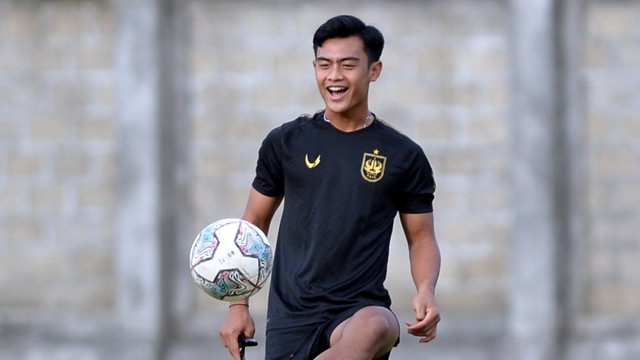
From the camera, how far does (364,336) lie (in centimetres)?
715

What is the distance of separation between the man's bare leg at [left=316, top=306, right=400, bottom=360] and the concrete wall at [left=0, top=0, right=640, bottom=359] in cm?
451

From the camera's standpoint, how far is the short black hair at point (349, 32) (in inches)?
293

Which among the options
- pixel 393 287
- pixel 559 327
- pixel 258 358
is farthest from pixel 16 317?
→ pixel 559 327

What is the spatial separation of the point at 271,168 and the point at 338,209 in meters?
0.45

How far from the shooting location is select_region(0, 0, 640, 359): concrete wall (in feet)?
38.6

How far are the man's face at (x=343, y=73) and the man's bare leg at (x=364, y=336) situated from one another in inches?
37.6

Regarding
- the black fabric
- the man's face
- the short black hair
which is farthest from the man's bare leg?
the short black hair

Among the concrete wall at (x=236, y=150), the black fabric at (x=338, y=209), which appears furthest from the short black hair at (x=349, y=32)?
the concrete wall at (x=236, y=150)

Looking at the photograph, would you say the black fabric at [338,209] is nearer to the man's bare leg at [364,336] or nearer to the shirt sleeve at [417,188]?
the shirt sleeve at [417,188]

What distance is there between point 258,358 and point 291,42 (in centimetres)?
235

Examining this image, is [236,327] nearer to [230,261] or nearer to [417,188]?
[230,261]

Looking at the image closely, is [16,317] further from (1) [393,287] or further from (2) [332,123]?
(2) [332,123]

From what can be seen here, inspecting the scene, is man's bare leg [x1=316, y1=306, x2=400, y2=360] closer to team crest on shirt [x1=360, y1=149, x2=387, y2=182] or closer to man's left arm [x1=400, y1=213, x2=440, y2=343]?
man's left arm [x1=400, y1=213, x2=440, y2=343]

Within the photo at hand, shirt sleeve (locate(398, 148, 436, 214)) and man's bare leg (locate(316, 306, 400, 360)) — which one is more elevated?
shirt sleeve (locate(398, 148, 436, 214))
